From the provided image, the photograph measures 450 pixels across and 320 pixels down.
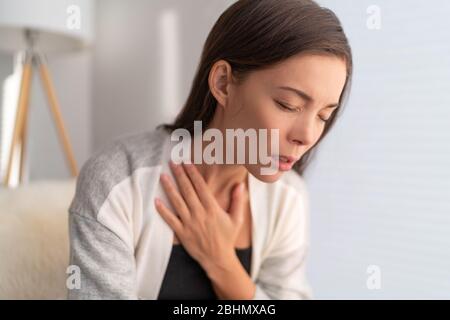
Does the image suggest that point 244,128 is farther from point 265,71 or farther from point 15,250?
point 15,250

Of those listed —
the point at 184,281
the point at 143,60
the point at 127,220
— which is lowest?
the point at 184,281

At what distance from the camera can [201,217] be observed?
63 centimetres

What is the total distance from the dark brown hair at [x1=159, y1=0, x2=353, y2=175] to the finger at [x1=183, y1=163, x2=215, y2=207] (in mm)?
162

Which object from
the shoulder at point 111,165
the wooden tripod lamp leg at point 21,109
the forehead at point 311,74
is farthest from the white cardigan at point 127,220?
the wooden tripod lamp leg at point 21,109

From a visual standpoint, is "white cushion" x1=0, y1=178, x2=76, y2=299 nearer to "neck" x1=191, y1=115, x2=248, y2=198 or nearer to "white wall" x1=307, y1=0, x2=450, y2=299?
"neck" x1=191, y1=115, x2=248, y2=198

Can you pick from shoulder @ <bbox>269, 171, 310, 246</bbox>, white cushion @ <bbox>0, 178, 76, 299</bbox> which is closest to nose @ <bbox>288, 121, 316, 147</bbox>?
shoulder @ <bbox>269, 171, 310, 246</bbox>

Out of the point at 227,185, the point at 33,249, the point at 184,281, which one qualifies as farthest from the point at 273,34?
the point at 33,249

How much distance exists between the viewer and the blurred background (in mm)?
508

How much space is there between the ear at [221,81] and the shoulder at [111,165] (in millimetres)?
140

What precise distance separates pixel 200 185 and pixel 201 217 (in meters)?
0.05

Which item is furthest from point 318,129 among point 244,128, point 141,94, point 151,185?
point 141,94
